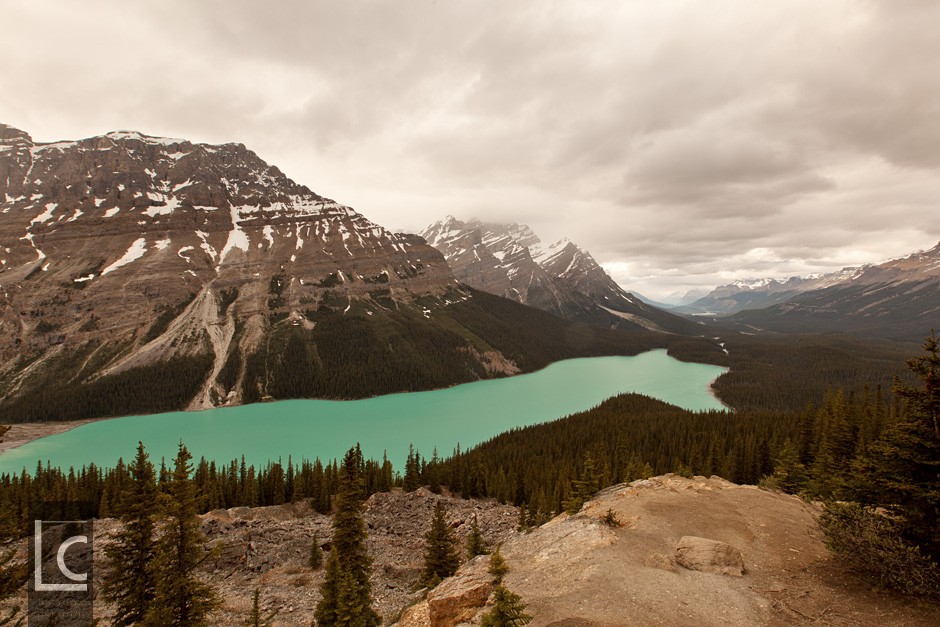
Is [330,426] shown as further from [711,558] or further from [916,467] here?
[916,467]

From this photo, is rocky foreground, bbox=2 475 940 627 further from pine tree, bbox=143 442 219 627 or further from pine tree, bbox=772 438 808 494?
pine tree, bbox=772 438 808 494

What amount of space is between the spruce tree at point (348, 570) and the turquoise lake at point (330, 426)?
59.9 meters

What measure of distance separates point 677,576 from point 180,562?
20.0 metres

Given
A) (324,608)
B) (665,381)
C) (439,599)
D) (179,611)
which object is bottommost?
(665,381)

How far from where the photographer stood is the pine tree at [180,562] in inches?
709

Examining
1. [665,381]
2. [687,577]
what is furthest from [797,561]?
[665,381]

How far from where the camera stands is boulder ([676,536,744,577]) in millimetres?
15422

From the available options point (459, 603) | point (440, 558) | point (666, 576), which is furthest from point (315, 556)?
point (666, 576)

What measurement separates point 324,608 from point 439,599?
34.0ft

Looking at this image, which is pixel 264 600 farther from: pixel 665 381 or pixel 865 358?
pixel 865 358

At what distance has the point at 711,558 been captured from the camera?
1580 cm

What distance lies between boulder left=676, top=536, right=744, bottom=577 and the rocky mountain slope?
0.04 metres

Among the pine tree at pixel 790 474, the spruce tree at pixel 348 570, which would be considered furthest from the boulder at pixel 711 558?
the pine tree at pixel 790 474

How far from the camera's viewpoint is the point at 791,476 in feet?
136
